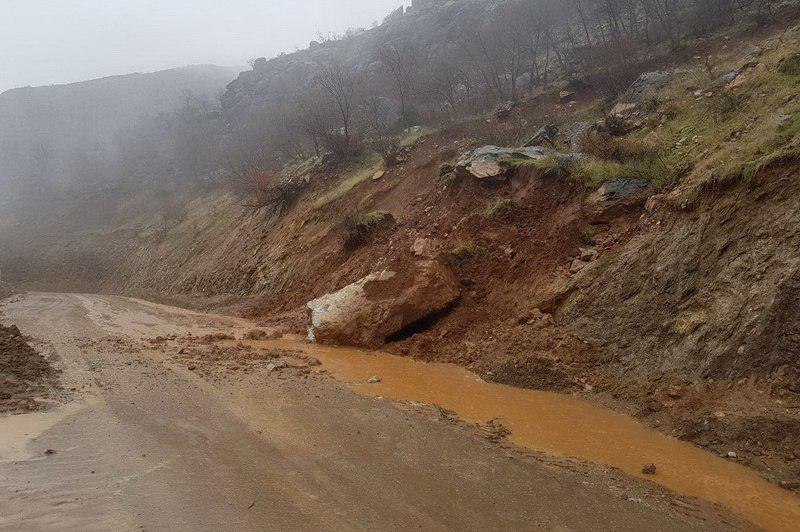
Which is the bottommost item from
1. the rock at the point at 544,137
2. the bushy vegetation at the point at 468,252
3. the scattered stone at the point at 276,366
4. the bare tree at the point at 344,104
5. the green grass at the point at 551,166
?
the bushy vegetation at the point at 468,252

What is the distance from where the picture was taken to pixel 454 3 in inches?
1964

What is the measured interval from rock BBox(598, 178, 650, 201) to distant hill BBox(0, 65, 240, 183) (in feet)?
227

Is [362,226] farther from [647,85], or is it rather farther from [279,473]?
[279,473]

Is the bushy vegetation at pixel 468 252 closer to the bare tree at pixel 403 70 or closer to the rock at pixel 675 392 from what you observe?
the rock at pixel 675 392

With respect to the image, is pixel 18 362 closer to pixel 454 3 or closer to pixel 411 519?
pixel 411 519

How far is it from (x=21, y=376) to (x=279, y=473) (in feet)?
14.1

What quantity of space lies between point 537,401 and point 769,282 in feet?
9.70

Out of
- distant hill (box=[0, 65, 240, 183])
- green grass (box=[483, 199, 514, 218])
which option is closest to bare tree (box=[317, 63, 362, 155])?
green grass (box=[483, 199, 514, 218])

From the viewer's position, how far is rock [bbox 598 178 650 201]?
29.0 ft

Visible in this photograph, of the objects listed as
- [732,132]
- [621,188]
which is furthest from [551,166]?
[732,132]

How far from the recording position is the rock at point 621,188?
8.84 m

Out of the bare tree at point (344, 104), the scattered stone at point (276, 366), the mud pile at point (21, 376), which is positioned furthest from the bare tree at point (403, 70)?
the mud pile at point (21, 376)

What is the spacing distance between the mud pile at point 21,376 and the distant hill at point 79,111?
6653 centimetres

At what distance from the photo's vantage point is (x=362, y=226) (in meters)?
13.5
